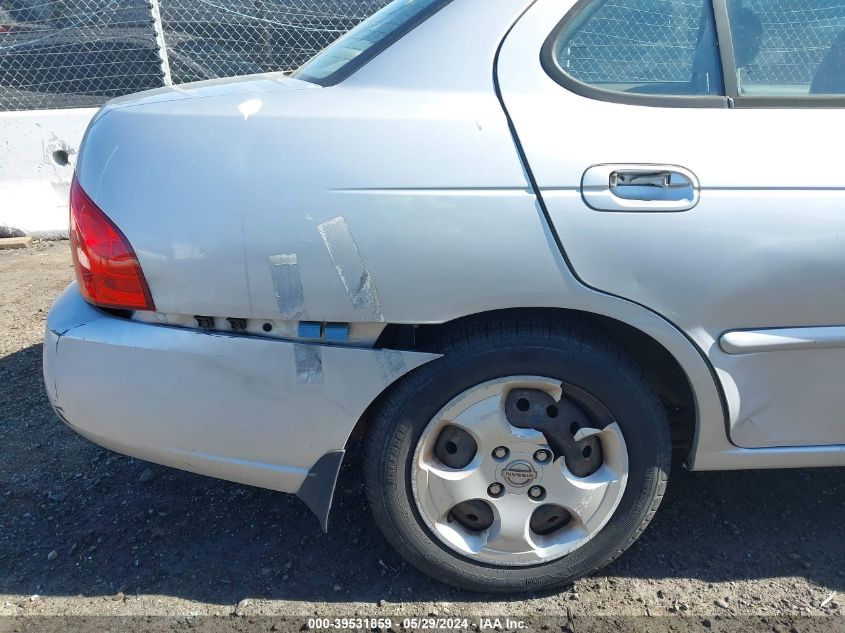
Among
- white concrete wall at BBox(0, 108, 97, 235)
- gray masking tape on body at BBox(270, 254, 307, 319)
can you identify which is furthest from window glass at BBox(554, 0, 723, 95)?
white concrete wall at BBox(0, 108, 97, 235)

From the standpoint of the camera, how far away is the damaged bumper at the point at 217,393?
6.02ft

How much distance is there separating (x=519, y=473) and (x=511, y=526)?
0.18 metres

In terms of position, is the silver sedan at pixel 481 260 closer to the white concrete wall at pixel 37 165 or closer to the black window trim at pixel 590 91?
the black window trim at pixel 590 91

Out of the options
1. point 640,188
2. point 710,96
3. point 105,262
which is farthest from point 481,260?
point 105,262

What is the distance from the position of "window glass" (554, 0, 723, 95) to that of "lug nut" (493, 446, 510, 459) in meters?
1.02

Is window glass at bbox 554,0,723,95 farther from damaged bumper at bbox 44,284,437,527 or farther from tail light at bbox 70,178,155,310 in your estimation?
tail light at bbox 70,178,155,310

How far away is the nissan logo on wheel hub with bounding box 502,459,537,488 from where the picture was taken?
201 centimetres

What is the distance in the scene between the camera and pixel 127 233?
177 centimetres

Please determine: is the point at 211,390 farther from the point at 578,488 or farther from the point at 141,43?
the point at 141,43

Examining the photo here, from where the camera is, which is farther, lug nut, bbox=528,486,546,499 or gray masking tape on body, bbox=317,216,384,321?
lug nut, bbox=528,486,546,499

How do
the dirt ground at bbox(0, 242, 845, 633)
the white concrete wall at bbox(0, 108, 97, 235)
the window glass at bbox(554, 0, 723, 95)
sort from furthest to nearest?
the white concrete wall at bbox(0, 108, 97, 235)
the dirt ground at bbox(0, 242, 845, 633)
the window glass at bbox(554, 0, 723, 95)

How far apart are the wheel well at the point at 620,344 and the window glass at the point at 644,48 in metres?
0.62

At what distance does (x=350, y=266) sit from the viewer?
5.74 feet

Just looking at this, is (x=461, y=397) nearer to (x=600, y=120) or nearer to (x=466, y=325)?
(x=466, y=325)
